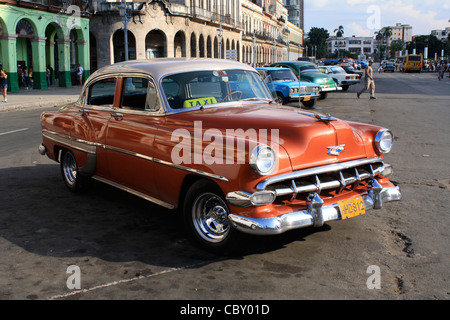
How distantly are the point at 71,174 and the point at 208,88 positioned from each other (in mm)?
2578

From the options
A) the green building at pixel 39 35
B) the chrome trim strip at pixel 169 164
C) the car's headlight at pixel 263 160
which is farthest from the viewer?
the green building at pixel 39 35

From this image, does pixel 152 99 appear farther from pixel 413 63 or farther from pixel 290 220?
pixel 413 63

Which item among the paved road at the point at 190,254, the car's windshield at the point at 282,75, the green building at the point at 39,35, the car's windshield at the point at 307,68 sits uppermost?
the green building at the point at 39,35

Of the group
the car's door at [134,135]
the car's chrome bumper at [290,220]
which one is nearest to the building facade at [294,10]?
the car's door at [134,135]

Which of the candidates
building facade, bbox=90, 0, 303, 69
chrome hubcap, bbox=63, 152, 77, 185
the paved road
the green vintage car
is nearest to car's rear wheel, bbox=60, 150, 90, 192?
chrome hubcap, bbox=63, 152, 77, 185

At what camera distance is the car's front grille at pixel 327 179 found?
161 inches

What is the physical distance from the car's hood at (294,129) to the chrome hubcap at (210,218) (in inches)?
24.8

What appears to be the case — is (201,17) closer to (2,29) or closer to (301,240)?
(2,29)

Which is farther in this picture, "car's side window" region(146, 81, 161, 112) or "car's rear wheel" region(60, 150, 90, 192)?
"car's rear wheel" region(60, 150, 90, 192)

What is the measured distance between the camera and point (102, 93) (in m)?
6.14

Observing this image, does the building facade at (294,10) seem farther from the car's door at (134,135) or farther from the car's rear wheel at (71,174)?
the car's door at (134,135)

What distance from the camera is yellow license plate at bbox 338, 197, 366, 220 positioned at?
4.33m

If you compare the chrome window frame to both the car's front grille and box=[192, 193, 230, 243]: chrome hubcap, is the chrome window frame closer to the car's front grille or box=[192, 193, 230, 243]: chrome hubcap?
box=[192, 193, 230, 243]: chrome hubcap
